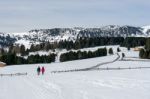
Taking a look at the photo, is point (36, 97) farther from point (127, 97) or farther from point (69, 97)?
point (127, 97)

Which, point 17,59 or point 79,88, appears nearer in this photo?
point 79,88

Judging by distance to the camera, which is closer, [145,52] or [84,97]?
[84,97]

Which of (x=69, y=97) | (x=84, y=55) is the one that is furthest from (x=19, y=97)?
(x=84, y=55)

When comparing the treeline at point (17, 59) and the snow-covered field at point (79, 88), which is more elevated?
the snow-covered field at point (79, 88)

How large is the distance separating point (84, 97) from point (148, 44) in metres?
150

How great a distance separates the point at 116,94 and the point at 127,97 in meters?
2.08

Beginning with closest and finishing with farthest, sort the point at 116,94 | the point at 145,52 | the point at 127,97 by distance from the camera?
the point at 127,97 → the point at 116,94 → the point at 145,52

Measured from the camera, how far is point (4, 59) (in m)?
150

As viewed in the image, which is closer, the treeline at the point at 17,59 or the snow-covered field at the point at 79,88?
the snow-covered field at the point at 79,88

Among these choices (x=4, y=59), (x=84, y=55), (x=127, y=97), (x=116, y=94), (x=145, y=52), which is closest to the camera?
(x=127, y=97)

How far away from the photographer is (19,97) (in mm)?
26891

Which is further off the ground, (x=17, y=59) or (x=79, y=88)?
(x=79, y=88)

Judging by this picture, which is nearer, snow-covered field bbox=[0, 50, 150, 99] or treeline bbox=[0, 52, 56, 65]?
snow-covered field bbox=[0, 50, 150, 99]

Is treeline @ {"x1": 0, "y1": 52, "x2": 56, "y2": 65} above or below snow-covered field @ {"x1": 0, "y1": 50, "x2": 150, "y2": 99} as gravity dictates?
below
